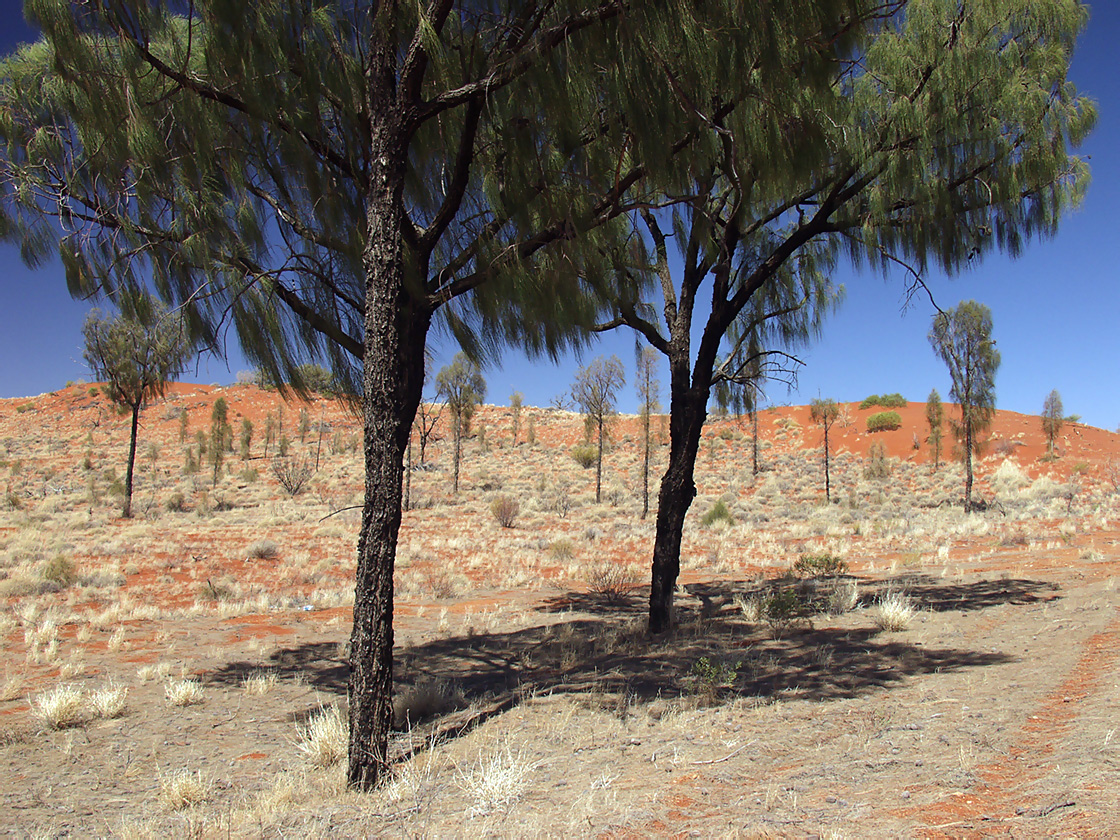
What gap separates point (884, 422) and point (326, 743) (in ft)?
190

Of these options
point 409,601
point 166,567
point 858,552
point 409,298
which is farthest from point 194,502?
point 409,298

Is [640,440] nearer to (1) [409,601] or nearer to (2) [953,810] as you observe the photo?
(1) [409,601]

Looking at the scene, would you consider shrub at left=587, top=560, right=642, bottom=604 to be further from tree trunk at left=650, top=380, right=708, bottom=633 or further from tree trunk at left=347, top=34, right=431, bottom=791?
tree trunk at left=347, top=34, right=431, bottom=791

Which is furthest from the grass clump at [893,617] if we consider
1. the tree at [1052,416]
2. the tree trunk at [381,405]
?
the tree at [1052,416]

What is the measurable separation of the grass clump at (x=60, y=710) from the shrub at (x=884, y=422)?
192 feet

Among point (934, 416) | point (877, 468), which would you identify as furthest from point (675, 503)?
point (934, 416)

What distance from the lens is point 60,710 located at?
6.05 meters

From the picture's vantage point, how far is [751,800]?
3.60 meters

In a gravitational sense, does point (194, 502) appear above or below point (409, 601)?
above

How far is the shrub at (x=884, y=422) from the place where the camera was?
55.6 metres

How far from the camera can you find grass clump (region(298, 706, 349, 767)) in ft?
16.7

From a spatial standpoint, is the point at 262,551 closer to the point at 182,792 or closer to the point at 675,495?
the point at 675,495

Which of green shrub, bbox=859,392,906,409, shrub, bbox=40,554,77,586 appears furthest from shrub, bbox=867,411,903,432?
shrub, bbox=40,554,77,586

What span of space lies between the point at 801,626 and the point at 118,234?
848 centimetres
